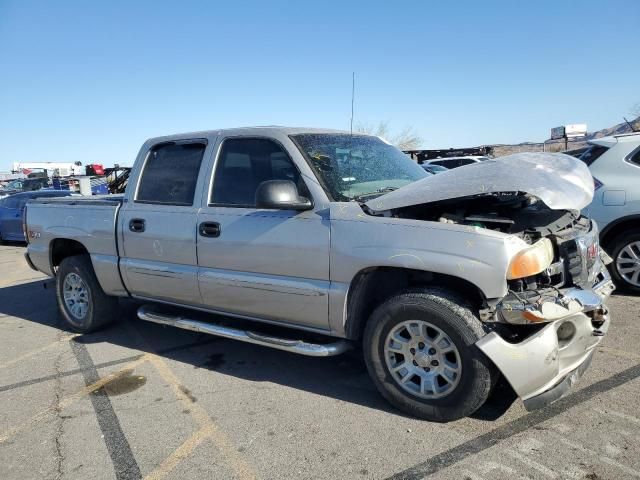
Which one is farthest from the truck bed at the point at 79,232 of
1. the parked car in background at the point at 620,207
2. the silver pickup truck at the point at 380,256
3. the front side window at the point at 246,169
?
the parked car in background at the point at 620,207

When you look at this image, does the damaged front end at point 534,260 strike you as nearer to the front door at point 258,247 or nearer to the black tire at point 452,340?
the black tire at point 452,340

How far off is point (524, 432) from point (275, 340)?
175 cm

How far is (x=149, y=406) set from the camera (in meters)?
3.72

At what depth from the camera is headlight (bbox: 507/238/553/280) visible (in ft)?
9.61

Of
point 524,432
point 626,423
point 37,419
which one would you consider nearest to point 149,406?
point 37,419

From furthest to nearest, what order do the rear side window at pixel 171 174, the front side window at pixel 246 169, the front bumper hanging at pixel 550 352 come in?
the rear side window at pixel 171 174, the front side window at pixel 246 169, the front bumper hanging at pixel 550 352

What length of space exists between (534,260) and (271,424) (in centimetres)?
194

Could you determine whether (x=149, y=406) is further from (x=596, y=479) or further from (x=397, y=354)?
(x=596, y=479)

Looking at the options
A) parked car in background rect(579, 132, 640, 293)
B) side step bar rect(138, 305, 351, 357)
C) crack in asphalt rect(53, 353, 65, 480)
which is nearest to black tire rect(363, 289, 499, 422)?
side step bar rect(138, 305, 351, 357)

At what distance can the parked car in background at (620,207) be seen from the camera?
561cm

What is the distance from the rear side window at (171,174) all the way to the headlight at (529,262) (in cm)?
262

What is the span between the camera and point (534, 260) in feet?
9.83

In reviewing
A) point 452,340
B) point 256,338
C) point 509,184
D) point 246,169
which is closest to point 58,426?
point 256,338

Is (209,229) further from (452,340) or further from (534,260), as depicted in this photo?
(534,260)
